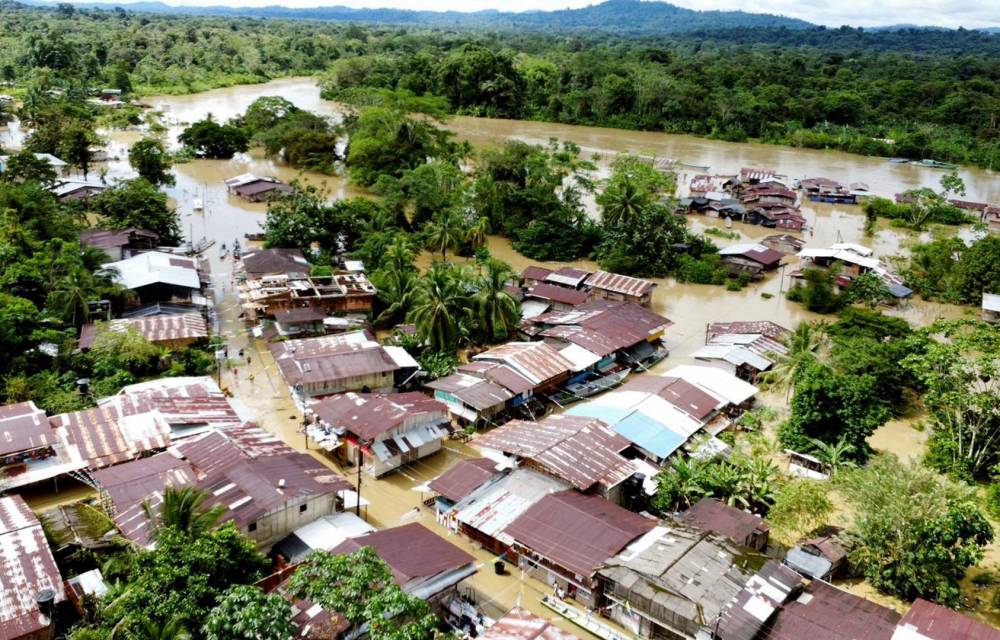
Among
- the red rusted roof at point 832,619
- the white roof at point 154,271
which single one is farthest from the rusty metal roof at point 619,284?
Result: the red rusted roof at point 832,619

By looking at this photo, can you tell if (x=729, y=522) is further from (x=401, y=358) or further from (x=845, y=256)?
(x=845, y=256)

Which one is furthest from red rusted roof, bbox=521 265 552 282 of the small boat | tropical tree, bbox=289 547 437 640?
the small boat

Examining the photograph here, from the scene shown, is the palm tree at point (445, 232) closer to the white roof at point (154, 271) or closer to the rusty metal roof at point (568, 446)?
the white roof at point (154, 271)

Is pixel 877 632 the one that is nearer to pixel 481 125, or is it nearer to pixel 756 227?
pixel 756 227

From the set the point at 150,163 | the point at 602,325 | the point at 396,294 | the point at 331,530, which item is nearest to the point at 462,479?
the point at 331,530

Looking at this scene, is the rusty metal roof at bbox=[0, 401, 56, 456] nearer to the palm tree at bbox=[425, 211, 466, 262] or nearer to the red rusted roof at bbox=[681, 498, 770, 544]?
the red rusted roof at bbox=[681, 498, 770, 544]

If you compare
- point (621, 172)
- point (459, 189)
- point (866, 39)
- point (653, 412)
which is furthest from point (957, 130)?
point (866, 39)
